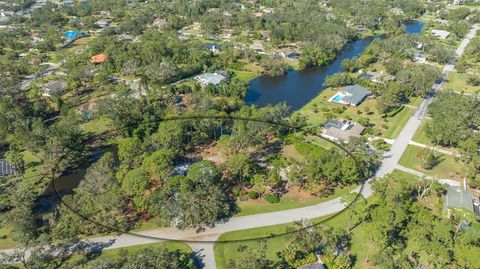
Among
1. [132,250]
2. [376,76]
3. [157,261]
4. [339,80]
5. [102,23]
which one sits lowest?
[102,23]

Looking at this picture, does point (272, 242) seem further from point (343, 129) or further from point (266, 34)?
point (266, 34)

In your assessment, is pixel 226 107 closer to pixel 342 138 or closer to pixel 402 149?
pixel 342 138

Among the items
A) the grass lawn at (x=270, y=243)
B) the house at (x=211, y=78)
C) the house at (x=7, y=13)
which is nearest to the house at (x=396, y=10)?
the house at (x=211, y=78)

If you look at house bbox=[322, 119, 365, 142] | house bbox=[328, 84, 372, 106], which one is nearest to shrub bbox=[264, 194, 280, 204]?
house bbox=[322, 119, 365, 142]

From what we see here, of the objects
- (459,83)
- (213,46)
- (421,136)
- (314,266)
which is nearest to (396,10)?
(459,83)

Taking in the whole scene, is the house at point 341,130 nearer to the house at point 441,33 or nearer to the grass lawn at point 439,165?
Answer: the grass lawn at point 439,165

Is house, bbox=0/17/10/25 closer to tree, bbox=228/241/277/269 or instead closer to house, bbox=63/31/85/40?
house, bbox=63/31/85/40
